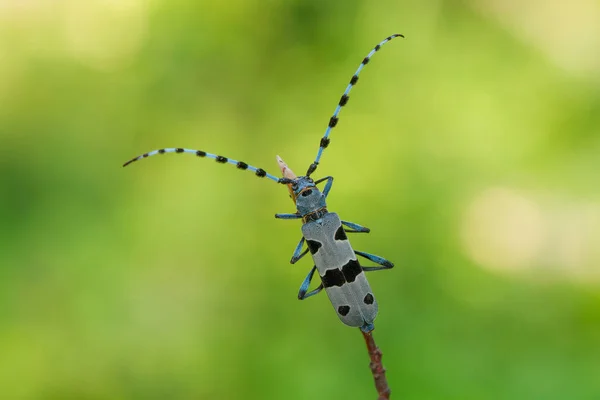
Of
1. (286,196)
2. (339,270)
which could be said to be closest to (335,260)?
(339,270)

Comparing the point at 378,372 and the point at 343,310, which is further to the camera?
the point at 343,310

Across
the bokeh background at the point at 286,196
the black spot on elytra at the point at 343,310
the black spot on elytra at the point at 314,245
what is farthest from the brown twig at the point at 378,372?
the bokeh background at the point at 286,196

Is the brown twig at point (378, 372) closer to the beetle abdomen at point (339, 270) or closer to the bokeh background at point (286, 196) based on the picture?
the beetle abdomen at point (339, 270)

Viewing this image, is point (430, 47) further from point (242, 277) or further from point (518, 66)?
point (242, 277)

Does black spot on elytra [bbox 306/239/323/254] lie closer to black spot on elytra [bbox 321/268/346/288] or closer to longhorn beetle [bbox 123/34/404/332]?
longhorn beetle [bbox 123/34/404/332]

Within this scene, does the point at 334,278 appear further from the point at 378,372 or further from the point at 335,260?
the point at 378,372

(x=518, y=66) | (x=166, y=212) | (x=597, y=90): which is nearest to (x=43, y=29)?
(x=166, y=212)
